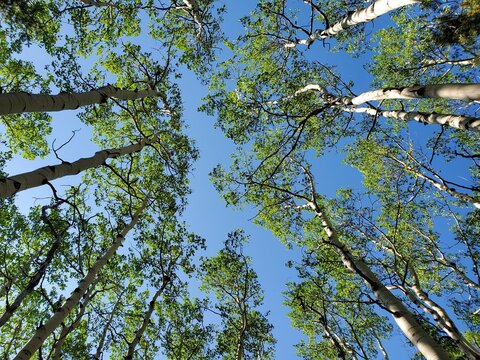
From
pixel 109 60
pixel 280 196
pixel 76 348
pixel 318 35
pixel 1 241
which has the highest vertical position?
pixel 109 60

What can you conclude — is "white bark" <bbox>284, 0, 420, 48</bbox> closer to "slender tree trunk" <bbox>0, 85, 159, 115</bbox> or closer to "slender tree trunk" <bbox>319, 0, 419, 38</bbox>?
"slender tree trunk" <bbox>319, 0, 419, 38</bbox>

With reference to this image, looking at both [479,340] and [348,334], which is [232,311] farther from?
[479,340]

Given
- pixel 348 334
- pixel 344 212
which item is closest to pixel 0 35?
pixel 344 212

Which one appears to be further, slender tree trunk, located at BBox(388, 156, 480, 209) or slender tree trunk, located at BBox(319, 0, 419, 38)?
slender tree trunk, located at BBox(388, 156, 480, 209)

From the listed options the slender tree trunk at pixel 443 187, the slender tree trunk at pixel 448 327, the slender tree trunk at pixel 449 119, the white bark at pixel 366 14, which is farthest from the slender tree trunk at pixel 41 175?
the slender tree trunk at pixel 443 187

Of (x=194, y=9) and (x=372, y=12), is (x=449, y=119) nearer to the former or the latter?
(x=372, y=12)

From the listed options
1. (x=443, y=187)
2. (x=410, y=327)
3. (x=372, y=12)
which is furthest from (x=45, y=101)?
(x=443, y=187)

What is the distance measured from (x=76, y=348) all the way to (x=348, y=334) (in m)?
10.1

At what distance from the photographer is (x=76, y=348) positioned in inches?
396

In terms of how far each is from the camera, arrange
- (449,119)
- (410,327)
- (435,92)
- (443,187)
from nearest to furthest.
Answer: (410,327) → (435,92) → (449,119) → (443,187)

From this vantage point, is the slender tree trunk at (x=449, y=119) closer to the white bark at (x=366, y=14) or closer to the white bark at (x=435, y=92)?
the white bark at (x=435, y=92)

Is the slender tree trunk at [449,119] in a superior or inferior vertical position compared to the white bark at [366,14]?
inferior

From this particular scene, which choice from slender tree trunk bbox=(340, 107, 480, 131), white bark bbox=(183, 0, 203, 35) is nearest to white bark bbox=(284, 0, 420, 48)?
slender tree trunk bbox=(340, 107, 480, 131)

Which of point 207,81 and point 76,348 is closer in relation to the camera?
point 76,348
